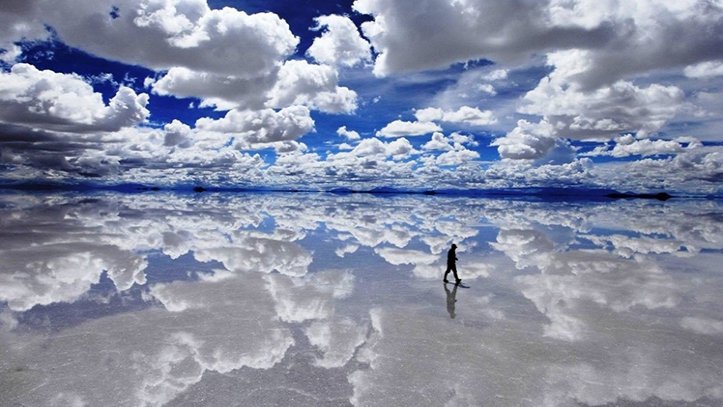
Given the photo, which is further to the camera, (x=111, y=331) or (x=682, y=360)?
(x=111, y=331)

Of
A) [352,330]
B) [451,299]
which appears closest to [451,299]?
[451,299]

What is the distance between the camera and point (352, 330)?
10789 mm

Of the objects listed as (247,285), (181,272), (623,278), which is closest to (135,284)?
(181,272)

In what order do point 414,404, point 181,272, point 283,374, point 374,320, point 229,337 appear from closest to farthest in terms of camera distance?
point 414,404, point 283,374, point 229,337, point 374,320, point 181,272

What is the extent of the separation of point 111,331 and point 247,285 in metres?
5.44

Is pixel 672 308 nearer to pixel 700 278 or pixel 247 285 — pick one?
pixel 700 278

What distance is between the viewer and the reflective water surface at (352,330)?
25.3 ft

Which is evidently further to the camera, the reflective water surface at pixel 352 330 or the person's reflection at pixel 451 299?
the person's reflection at pixel 451 299

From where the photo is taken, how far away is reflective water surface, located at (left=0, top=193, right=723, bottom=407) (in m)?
7.70

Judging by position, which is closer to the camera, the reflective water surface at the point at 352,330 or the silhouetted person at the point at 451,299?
the reflective water surface at the point at 352,330

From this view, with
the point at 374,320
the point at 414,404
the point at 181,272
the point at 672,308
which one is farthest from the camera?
the point at 181,272

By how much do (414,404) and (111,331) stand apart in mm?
7553

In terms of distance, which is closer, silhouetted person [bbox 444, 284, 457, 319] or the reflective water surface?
the reflective water surface

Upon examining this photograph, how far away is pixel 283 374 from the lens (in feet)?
27.0
